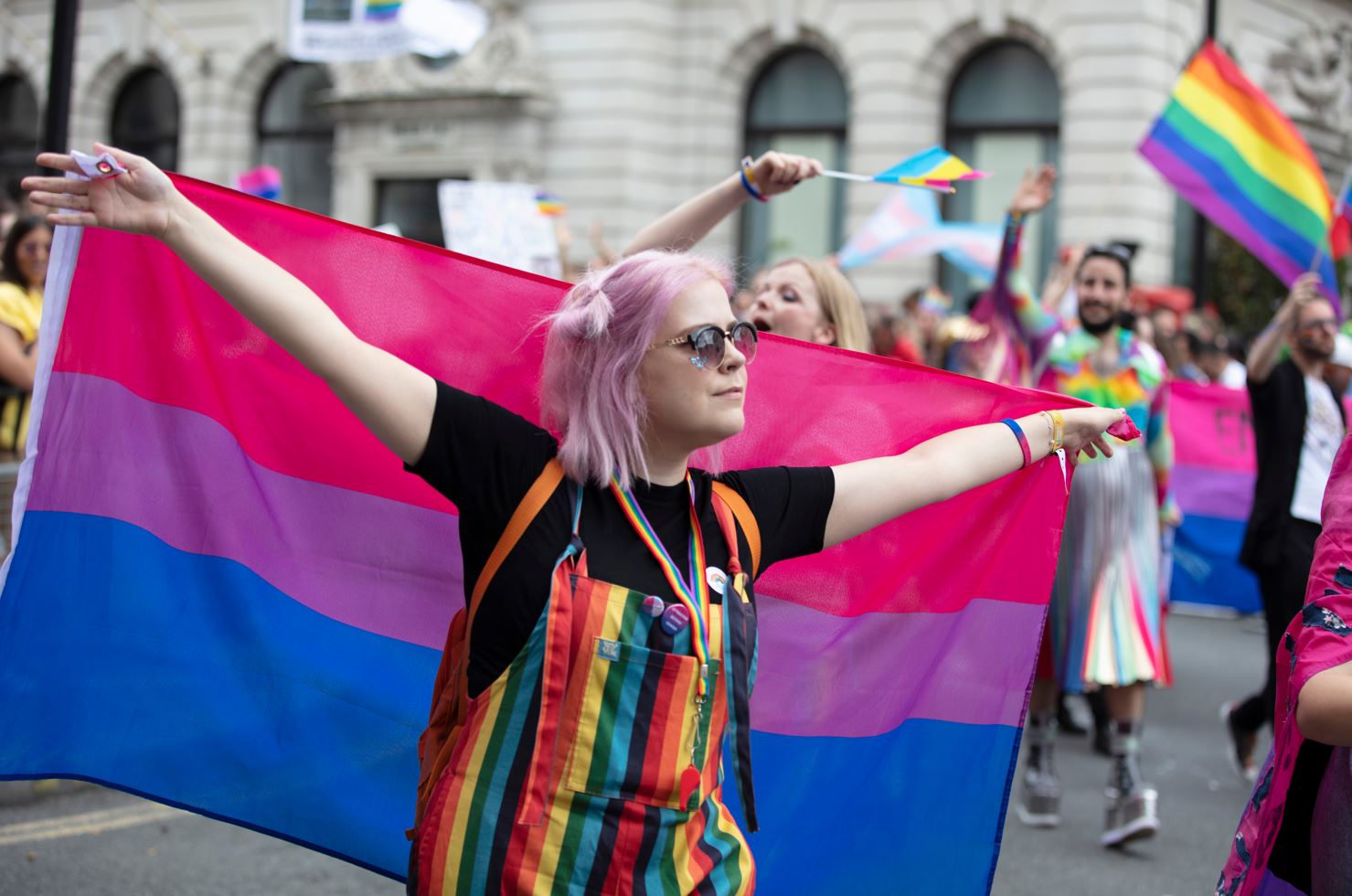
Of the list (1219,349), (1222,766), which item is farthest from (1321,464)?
(1219,349)

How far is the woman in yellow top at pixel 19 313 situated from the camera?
6461 millimetres

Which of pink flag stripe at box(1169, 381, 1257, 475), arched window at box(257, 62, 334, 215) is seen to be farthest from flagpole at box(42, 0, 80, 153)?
arched window at box(257, 62, 334, 215)

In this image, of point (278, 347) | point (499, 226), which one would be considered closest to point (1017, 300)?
point (499, 226)

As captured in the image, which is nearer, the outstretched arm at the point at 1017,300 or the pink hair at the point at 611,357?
the pink hair at the point at 611,357

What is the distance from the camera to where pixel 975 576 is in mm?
3445

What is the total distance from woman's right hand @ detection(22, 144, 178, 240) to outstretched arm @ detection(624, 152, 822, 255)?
1561 mm

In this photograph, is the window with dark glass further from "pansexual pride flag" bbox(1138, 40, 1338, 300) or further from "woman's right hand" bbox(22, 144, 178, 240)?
"woman's right hand" bbox(22, 144, 178, 240)

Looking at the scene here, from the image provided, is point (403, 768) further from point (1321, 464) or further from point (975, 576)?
point (1321, 464)

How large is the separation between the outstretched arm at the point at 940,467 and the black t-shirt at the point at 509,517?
1.14 feet

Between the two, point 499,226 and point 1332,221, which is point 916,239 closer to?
point 499,226

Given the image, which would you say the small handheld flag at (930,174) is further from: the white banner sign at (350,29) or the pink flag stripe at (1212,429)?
the white banner sign at (350,29)

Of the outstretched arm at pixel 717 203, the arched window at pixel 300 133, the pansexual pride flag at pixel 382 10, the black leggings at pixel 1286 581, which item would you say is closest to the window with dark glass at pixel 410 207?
the arched window at pixel 300 133

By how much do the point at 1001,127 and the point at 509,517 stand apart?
847 inches

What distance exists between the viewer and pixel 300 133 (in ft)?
90.6
